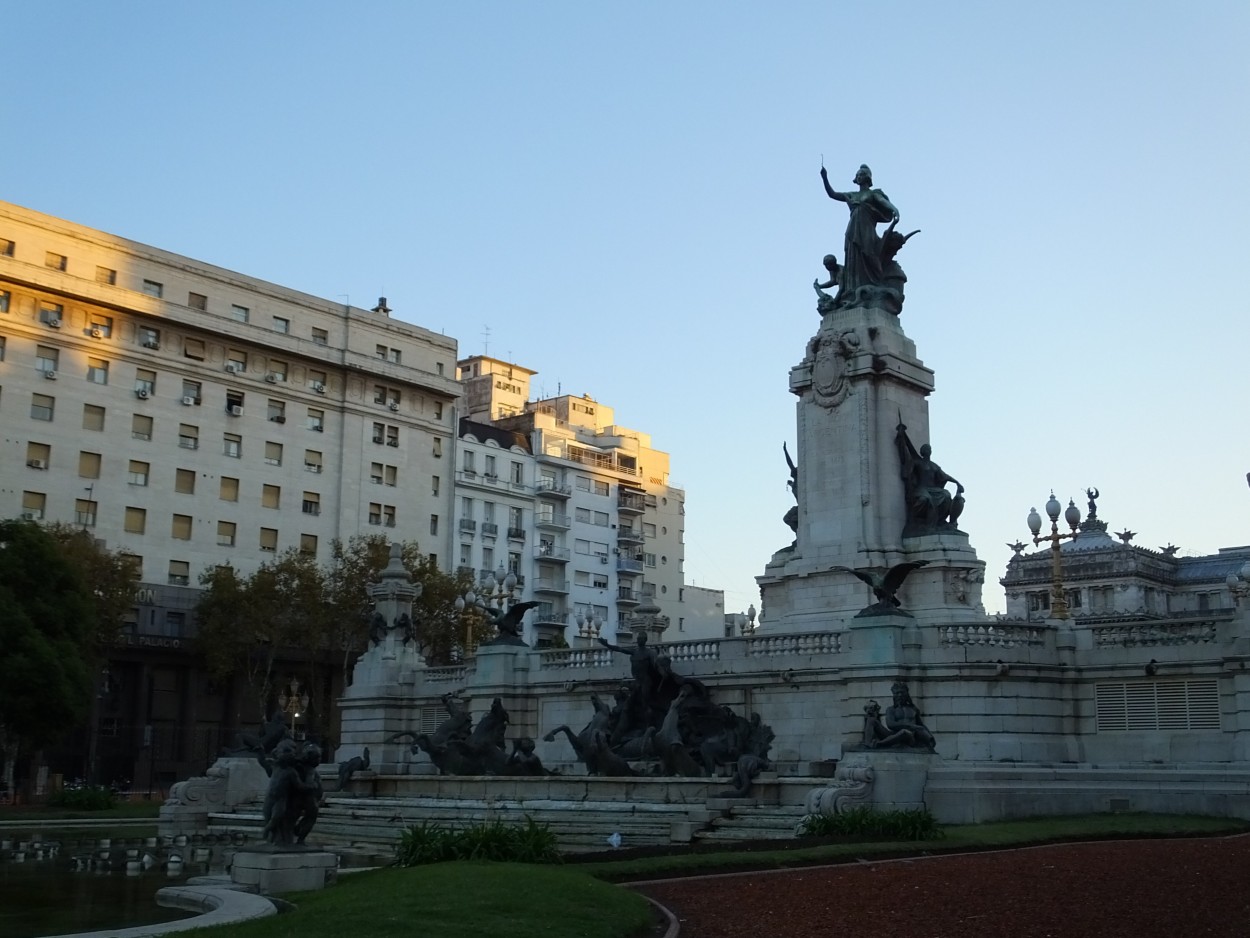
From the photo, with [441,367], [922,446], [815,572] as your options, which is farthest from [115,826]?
[441,367]

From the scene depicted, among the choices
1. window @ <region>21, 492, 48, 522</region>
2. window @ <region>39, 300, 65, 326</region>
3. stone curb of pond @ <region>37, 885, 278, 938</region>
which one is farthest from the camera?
window @ <region>39, 300, 65, 326</region>

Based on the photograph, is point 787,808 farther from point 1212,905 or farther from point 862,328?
point 862,328

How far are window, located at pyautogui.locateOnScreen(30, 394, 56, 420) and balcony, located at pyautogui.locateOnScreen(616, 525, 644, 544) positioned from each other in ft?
148

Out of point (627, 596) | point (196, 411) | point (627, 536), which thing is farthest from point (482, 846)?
point (627, 536)

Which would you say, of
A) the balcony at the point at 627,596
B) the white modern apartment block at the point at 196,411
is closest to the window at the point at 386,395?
the white modern apartment block at the point at 196,411

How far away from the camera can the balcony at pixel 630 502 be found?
102625 mm

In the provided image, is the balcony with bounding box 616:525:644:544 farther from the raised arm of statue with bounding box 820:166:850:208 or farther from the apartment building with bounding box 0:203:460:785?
the raised arm of statue with bounding box 820:166:850:208

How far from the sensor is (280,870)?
1873cm

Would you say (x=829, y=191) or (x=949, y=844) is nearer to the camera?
(x=949, y=844)

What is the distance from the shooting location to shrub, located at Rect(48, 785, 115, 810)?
148 ft

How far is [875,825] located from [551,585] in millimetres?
71982

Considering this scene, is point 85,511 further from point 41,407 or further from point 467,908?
point 467,908

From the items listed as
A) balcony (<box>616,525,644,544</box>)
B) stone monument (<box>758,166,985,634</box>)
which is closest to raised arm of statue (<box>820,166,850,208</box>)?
stone monument (<box>758,166,985,634</box>)

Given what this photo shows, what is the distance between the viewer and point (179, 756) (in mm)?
66375
